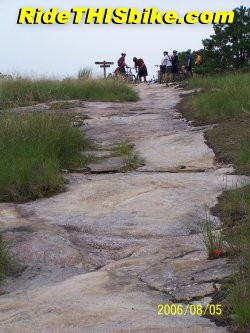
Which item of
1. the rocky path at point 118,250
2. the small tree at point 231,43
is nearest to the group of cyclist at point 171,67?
the small tree at point 231,43

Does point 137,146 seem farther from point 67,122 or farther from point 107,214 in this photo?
point 107,214

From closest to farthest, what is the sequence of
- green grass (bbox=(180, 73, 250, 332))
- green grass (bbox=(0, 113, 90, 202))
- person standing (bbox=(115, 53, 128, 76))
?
green grass (bbox=(180, 73, 250, 332)) → green grass (bbox=(0, 113, 90, 202)) → person standing (bbox=(115, 53, 128, 76))

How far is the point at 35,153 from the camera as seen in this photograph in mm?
6762

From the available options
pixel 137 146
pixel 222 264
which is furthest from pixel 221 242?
pixel 137 146

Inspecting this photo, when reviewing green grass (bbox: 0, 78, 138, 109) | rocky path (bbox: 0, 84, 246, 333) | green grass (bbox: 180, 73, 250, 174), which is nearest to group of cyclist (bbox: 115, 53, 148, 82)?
green grass (bbox: 0, 78, 138, 109)

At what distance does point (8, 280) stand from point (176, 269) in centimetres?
109

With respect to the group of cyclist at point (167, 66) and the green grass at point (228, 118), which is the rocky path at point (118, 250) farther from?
the group of cyclist at point (167, 66)

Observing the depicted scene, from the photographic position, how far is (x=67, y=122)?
330 inches

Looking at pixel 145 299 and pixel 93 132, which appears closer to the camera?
pixel 145 299

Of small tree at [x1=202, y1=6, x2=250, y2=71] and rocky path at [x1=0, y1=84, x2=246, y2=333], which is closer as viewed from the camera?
rocky path at [x1=0, y1=84, x2=246, y2=333]

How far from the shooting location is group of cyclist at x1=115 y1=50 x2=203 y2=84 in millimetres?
20281

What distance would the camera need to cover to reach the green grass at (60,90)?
1365 cm

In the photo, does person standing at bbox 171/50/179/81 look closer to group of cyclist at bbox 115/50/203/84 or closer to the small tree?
group of cyclist at bbox 115/50/203/84
